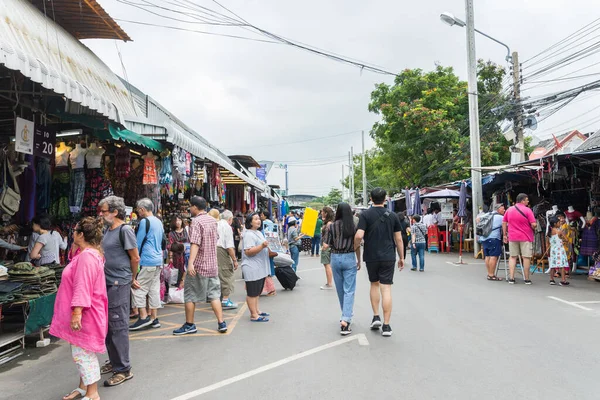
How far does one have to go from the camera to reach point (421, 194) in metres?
20.8

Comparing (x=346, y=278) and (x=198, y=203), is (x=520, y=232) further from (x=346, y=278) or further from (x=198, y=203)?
(x=198, y=203)

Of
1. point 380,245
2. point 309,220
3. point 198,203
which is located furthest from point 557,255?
point 198,203

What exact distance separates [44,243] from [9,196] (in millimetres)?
872

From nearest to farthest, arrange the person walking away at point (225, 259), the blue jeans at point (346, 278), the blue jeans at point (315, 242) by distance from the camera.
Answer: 1. the blue jeans at point (346, 278)
2. the person walking away at point (225, 259)
3. the blue jeans at point (315, 242)

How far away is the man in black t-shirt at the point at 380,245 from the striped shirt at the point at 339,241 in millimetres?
107

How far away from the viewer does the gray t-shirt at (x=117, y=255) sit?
4.62 meters

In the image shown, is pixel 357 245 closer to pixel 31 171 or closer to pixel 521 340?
pixel 521 340

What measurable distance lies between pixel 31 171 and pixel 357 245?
5.24 m

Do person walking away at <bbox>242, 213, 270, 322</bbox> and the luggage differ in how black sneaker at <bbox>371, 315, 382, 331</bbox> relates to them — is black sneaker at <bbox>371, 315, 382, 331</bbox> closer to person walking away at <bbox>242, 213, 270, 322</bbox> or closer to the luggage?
person walking away at <bbox>242, 213, 270, 322</bbox>

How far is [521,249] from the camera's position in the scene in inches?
404

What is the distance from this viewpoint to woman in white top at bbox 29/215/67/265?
6849 mm

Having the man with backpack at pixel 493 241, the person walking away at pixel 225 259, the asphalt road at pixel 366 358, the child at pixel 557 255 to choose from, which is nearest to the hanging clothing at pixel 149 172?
the person walking away at pixel 225 259

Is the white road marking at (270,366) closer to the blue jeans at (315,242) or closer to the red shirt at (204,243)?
the red shirt at (204,243)

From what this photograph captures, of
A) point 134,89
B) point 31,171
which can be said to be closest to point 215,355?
point 31,171
